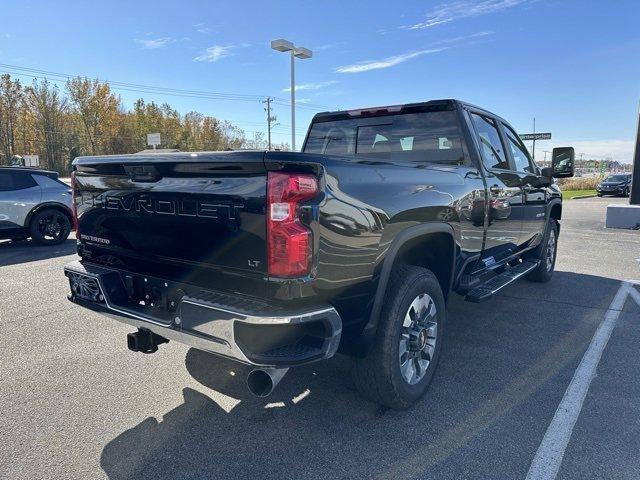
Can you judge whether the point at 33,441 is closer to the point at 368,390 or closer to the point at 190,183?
the point at 190,183

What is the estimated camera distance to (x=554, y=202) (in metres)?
6.09

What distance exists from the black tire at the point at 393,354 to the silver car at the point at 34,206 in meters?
8.44

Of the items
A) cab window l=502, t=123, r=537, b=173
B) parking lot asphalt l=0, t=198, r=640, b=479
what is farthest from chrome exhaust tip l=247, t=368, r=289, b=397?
cab window l=502, t=123, r=537, b=173

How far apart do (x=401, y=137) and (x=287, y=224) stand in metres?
2.34

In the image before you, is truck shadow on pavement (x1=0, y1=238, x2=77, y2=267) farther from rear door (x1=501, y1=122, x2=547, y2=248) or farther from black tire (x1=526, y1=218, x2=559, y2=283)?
black tire (x1=526, y1=218, x2=559, y2=283)

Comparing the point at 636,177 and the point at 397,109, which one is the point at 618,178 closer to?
the point at 636,177

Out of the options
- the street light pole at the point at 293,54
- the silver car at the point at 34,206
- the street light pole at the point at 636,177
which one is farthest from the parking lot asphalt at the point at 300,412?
the street light pole at the point at 293,54

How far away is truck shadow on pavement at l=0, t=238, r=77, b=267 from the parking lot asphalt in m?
3.87

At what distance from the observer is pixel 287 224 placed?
7.00 feet

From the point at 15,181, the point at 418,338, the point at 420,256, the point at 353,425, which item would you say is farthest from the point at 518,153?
the point at 15,181

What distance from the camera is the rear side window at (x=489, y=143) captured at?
13.5 ft

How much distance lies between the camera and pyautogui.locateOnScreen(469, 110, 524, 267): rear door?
13.2ft

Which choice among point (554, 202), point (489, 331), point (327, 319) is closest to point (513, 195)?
point (489, 331)

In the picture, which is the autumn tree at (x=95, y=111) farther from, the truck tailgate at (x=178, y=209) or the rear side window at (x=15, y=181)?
the truck tailgate at (x=178, y=209)
